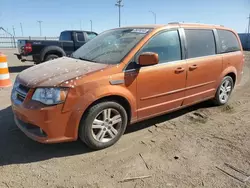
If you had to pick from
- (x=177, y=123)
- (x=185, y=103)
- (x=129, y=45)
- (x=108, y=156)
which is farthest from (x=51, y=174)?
A: (x=185, y=103)

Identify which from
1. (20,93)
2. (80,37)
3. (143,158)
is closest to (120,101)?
(143,158)

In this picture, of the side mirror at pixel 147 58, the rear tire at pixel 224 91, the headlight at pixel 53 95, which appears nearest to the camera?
the headlight at pixel 53 95

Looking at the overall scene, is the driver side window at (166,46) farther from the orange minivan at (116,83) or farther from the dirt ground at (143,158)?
the dirt ground at (143,158)

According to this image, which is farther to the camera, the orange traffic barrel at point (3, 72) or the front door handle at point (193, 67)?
the orange traffic barrel at point (3, 72)

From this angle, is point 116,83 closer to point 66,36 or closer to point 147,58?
point 147,58

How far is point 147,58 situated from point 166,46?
28.3 inches

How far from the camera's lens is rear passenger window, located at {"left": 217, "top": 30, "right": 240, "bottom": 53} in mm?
5005

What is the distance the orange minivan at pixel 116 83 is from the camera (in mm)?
2986

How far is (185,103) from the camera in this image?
4449mm

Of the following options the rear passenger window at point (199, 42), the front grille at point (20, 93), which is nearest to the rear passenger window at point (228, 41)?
the rear passenger window at point (199, 42)

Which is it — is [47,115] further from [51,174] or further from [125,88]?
[125,88]

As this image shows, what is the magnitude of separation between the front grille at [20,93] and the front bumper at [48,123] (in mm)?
105

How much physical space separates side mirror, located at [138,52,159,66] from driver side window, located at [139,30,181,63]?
23 centimetres

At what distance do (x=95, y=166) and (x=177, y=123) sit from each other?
197cm
